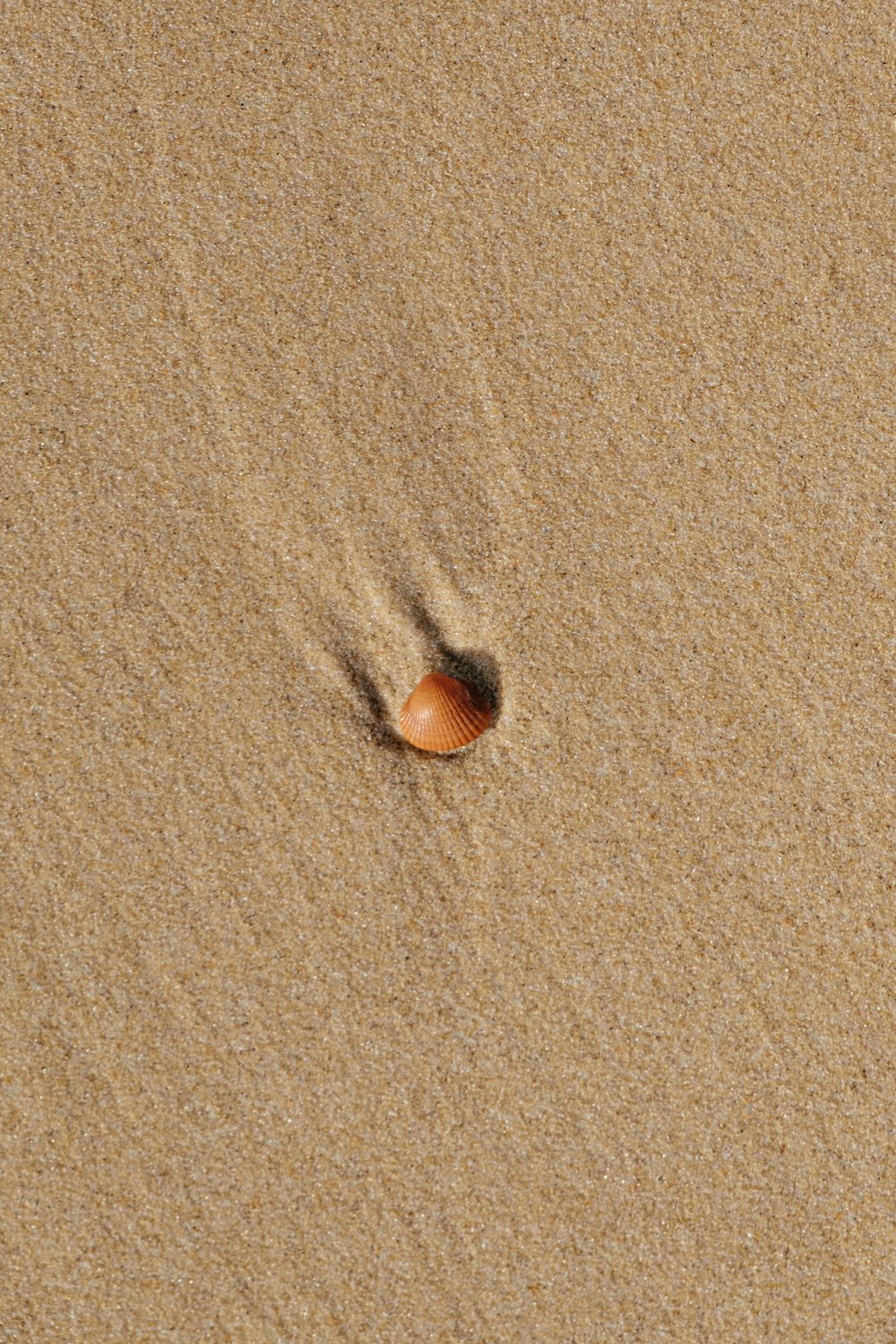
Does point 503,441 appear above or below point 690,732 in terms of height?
above

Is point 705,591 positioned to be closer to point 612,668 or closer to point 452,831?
point 612,668

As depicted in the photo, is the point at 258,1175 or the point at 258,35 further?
the point at 258,35

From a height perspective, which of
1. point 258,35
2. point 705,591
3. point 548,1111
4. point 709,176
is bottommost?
point 548,1111

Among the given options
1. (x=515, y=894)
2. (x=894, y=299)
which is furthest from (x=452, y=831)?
(x=894, y=299)

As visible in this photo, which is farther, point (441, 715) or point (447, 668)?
point (447, 668)

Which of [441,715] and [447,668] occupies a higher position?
[447,668]
